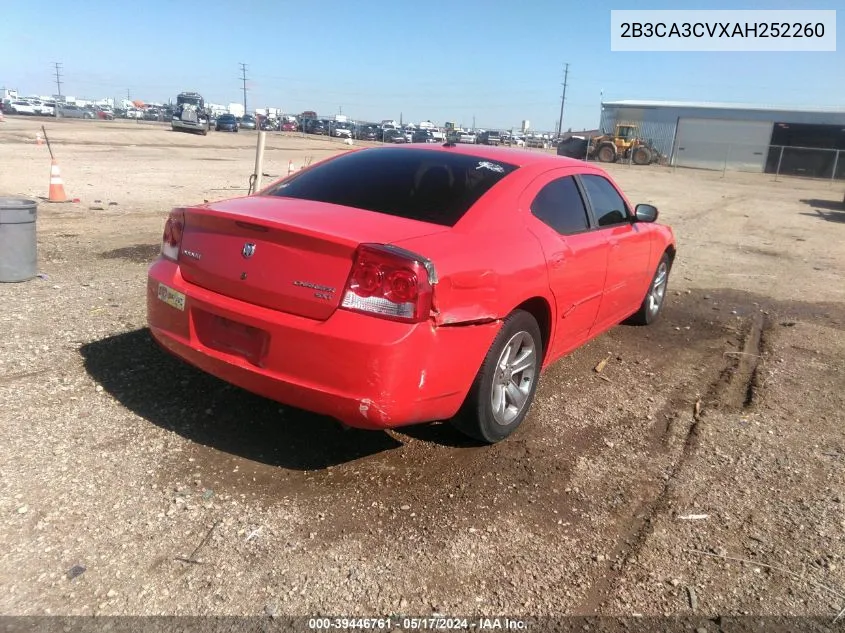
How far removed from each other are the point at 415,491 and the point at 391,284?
1029 mm

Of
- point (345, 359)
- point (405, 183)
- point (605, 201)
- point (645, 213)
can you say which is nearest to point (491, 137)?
point (645, 213)

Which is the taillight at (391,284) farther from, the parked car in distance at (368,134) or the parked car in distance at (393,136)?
the parked car in distance at (368,134)

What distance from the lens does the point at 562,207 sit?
4.22 metres

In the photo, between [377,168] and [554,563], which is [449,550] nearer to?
[554,563]

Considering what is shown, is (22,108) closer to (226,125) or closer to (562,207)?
(226,125)

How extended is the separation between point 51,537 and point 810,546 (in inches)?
126

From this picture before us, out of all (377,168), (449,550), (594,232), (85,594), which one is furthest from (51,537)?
(594,232)

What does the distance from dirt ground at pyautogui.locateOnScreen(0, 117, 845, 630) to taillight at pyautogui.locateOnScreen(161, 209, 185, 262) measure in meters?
0.89

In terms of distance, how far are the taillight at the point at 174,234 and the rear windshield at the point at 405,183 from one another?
61 centimetres

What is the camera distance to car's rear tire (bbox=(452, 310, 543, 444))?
132 inches

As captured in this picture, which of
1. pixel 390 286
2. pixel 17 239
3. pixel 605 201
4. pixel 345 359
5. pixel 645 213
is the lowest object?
pixel 17 239

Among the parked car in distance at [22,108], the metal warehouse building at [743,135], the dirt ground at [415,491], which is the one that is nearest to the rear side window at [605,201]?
the dirt ground at [415,491]

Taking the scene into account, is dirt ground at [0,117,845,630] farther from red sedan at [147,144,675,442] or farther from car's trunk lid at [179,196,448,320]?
car's trunk lid at [179,196,448,320]

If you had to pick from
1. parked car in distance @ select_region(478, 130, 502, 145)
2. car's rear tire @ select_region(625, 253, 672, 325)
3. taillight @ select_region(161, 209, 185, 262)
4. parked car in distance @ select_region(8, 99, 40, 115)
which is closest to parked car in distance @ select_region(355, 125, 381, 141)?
parked car in distance @ select_region(478, 130, 502, 145)
